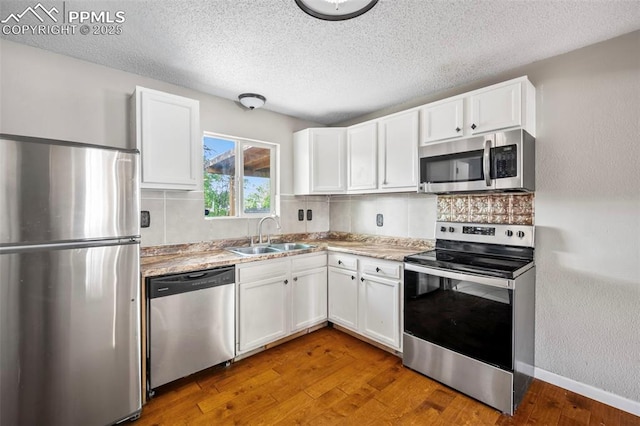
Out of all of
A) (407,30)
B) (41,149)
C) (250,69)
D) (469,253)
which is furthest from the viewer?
(469,253)

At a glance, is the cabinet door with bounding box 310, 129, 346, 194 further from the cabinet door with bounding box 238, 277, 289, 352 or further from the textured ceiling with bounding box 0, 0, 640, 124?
the cabinet door with bounding box 238, 277, 289, 352

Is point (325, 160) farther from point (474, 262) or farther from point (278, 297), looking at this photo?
point (474, 262)

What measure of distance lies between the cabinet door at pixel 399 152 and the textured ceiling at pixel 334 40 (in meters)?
0.32

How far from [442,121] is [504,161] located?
61 centimetres

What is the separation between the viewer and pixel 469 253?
7.97ft

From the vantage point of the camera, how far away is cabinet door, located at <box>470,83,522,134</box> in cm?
201

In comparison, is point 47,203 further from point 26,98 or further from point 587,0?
point 587,0

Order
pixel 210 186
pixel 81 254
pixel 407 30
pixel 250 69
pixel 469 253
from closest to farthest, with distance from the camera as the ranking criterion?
1. pixel 81 254
2. pixel 407 30
3. pixel 250 69
4. pixel 469 253
5. pixel 210 186

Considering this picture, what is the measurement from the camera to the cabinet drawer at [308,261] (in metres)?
2.72

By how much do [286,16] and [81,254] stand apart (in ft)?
5.62

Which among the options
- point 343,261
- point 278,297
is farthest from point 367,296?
point 278,297

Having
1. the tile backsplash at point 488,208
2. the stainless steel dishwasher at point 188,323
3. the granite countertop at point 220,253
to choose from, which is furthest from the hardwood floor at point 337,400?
the tile backsplash at point 488,208

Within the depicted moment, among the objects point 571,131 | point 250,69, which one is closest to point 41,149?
point 250,69

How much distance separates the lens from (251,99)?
272 cm
